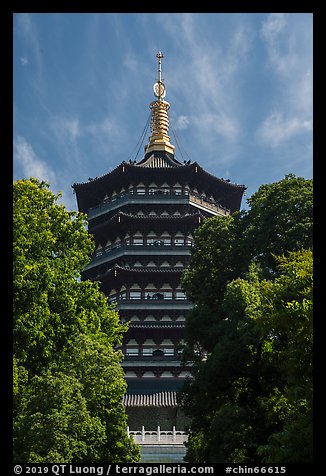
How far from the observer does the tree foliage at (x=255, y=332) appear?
46.9ft

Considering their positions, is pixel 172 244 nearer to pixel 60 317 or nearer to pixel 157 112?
pixel 157 112

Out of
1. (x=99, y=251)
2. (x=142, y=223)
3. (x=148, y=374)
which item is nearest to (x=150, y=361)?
(x=148, y=374)

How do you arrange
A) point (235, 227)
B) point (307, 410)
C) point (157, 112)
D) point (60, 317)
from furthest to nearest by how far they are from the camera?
point (157, 112) < point (235, 227) < point (60, 317) < point (307, 410)

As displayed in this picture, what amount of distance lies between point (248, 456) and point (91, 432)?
13.2ft

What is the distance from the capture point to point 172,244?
35.7m

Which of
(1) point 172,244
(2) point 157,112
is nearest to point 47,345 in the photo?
(1) point 172,244

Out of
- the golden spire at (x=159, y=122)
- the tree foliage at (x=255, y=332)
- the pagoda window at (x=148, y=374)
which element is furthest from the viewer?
the golden spire at (x=159, y=122)

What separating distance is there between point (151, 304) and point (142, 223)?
495cm

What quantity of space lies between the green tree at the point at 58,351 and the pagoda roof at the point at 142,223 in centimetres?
1442

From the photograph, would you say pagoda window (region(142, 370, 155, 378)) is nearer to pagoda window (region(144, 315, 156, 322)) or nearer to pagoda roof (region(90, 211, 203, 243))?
pagoda window (region(144, 315, 156, 322))

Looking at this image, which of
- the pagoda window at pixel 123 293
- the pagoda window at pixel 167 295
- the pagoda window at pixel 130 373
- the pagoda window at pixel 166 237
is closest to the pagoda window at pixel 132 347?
the pagoda window at pixel 130 373

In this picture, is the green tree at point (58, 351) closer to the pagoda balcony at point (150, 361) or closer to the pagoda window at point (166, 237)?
the pagoda balcony at point (150, 361)
